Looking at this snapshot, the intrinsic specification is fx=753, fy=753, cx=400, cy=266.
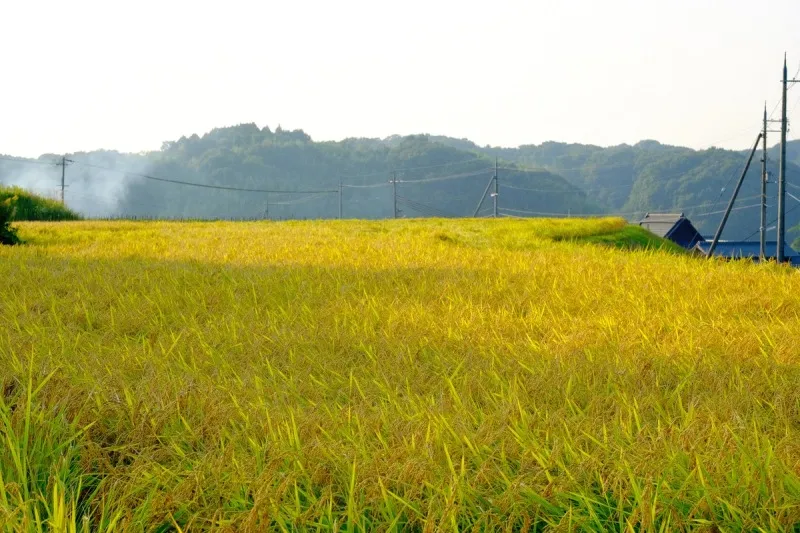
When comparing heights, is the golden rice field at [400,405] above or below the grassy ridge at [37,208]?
below

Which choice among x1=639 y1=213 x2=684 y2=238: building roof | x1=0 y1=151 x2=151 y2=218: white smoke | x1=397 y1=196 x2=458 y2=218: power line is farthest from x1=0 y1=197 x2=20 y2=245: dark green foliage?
x1=0 y1=151 x2=151 y2=218: white smoke

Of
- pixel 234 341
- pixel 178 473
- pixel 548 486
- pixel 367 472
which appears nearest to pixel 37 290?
pixel 234 341

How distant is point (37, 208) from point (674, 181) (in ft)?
310

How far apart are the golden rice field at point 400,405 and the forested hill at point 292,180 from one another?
83408 millimetres

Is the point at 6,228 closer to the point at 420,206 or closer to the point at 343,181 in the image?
the point at 420,206

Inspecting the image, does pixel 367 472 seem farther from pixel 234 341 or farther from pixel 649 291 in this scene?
pixel 649 291

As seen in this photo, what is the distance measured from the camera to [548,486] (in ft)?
5.66

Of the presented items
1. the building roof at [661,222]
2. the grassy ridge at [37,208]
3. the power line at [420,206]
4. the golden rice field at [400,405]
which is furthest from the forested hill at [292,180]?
the golden rice field at [400,405]

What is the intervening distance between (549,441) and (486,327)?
1693 mm

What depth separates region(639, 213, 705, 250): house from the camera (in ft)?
127

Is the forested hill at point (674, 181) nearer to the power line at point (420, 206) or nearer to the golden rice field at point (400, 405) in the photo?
the power line at point (420, 206)

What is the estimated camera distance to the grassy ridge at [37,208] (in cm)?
1914

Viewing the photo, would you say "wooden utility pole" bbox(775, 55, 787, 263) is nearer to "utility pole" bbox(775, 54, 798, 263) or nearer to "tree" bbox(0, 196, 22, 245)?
"utility pole" bbox(775, 54, 798, 263)

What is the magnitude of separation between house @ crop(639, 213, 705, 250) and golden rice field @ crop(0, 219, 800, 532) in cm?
3536
